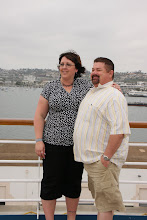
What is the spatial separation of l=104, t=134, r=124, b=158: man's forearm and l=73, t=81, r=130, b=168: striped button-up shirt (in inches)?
0.9

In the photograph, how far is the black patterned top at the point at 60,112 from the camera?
1.32 m

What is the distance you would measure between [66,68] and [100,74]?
22 cm

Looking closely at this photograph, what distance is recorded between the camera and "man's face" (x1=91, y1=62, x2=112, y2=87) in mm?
1227

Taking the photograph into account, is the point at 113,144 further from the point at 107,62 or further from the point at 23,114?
the point at 23,114

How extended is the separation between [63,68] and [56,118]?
302 mm

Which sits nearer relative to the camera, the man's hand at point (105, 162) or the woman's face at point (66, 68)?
the man's hand at point (105, 162)

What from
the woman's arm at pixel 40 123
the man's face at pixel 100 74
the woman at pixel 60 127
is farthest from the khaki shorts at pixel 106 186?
the man's face at pixel 100 74

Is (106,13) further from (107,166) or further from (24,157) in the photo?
(107,166)

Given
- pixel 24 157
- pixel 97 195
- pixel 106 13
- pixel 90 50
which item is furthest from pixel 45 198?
pixel 90 50

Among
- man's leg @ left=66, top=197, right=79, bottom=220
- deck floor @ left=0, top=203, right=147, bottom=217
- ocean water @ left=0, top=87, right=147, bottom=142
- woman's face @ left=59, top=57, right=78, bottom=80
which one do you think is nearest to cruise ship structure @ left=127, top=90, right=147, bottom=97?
ocean water @ left=0, top=87, right=147, bottom=142

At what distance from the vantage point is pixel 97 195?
1.24 meters

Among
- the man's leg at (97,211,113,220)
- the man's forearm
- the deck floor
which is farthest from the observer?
the deck floor

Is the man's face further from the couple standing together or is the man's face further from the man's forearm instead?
the man's forearm

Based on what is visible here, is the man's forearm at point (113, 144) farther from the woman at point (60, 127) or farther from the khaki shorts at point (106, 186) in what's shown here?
the woman at point (60, 127)
